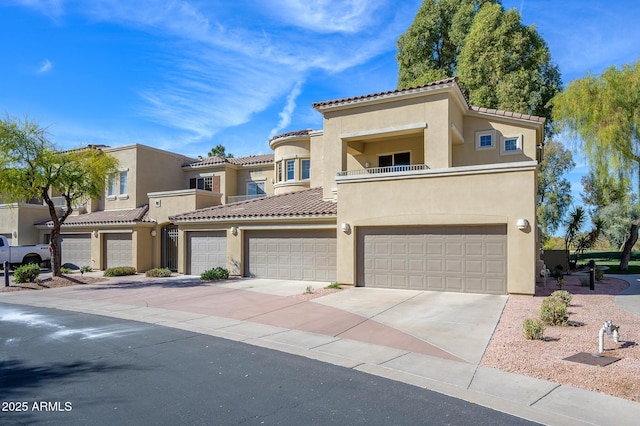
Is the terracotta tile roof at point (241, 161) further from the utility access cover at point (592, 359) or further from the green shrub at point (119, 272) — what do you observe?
the utility access cover at point (592, 359)

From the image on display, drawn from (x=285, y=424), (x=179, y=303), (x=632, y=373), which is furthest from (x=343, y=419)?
(x=179, y=303)

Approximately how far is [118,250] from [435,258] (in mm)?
19306

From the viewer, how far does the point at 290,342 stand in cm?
898

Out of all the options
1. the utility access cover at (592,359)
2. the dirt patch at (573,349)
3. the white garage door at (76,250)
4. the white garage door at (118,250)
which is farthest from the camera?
the white garage door at (76,250)

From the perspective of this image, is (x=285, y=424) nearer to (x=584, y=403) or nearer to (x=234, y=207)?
(x=584, y=403)

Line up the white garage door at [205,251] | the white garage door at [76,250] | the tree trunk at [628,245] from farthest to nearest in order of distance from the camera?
the white garage door at [76,250] → the tree trunk at [628,245] → the white garage door at [205,251]

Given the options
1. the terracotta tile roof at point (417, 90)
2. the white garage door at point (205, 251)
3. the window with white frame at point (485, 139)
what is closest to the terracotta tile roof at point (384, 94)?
the terracotta tile roof at point (417, 90)

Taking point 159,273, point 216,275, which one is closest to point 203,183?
point 159,273

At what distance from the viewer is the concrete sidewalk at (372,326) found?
5.93 metres

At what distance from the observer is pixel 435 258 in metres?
15.5

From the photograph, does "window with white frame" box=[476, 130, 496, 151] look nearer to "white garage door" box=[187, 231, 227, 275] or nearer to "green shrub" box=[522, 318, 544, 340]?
"white garage door" box=[187, 231, 227, 275]

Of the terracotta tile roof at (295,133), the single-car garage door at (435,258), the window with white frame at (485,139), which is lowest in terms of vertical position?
the single-car garage door at (435,258)

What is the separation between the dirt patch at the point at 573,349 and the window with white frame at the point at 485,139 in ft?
33.4

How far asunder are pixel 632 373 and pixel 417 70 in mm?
33652
